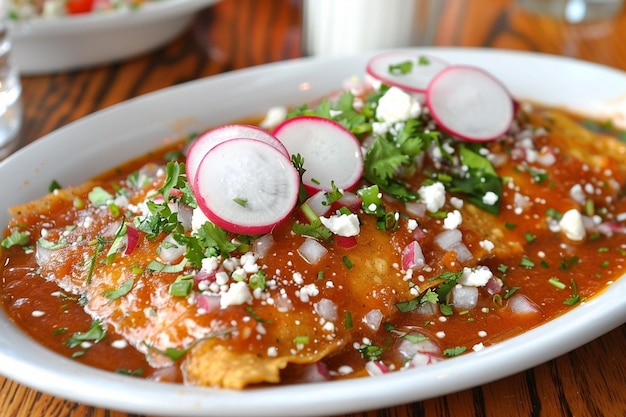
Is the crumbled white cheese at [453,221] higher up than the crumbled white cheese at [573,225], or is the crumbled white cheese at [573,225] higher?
the crumbled white cheese at [453,221]

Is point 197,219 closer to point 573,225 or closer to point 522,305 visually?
point 522,305

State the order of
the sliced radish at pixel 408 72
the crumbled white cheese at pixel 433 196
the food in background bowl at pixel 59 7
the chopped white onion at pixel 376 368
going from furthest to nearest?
the food in background bowl at pixel 59 7 → the sliced radish at pixel 408 72 → the crumbled white cheese at pixel 433 196 → the chopped white onion at pixel 376 368

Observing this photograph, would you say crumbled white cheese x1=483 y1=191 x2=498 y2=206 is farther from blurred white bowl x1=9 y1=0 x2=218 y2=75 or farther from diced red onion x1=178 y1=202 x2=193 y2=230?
blurred white bowl x1=9 y1=0 x2=218 y2=75

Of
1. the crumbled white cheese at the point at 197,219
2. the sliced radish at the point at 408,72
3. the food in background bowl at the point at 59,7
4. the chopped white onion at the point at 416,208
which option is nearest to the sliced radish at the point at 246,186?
the crumbled white cheese at the point at 197,219

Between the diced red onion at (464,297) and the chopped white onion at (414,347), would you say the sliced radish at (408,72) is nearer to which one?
the diced red onion at (464,297)

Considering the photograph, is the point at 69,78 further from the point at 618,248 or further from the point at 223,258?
the point at 618,248
